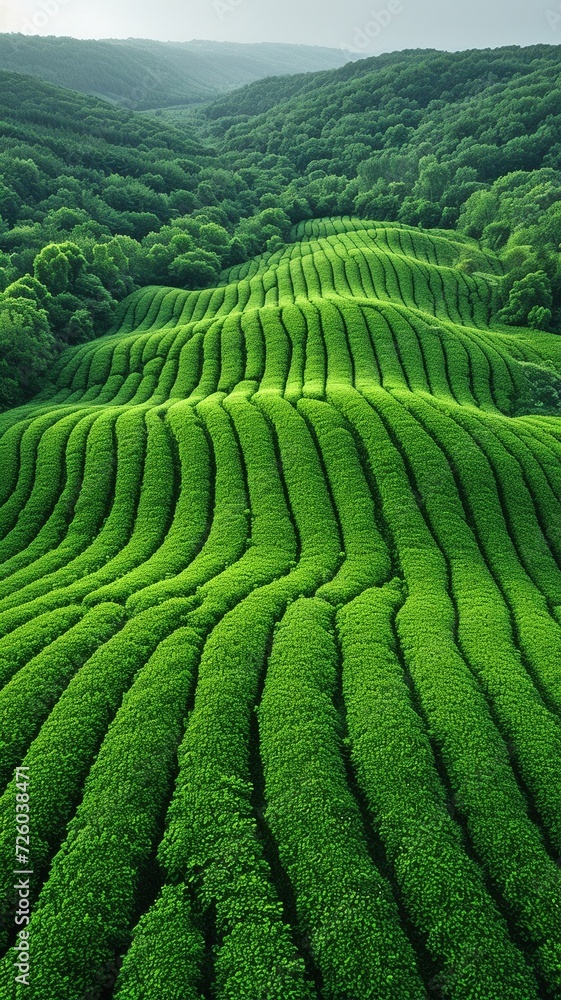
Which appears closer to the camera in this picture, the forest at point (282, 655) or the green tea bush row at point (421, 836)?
the green tea bush row at point (421, 836)

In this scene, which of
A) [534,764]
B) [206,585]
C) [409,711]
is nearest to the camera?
[534,764]

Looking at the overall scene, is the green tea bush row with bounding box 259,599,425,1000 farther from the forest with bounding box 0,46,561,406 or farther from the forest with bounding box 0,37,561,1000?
the forest with bounding box 0,46,561,406

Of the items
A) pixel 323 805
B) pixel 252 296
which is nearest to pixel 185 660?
pixel 323 805

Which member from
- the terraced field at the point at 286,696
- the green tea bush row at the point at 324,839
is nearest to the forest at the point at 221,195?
the terraced field at the point at 286,696

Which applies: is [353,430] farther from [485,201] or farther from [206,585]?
[485,201]

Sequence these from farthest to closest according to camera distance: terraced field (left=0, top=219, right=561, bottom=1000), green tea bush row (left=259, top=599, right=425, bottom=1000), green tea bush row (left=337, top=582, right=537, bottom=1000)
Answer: terraced field (left=0, top=219, right=561, bottom=1000)
green tea bush row (left=337, top=582, right=537, bottom=1000)
green tea bush row (left=259, top=599, right=425, bottom=1000)

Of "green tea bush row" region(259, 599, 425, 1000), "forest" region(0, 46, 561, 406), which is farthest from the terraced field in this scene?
"forest" region(0, 46, 561, 406)

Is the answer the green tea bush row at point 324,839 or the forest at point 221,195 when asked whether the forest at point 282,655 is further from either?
the forest at point 221,195

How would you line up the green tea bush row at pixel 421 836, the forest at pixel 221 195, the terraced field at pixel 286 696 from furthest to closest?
1. the forest at pixel 221 195
2. the terraced field at pixel 286 696
3. the green tea bush row at pixel 421 836
